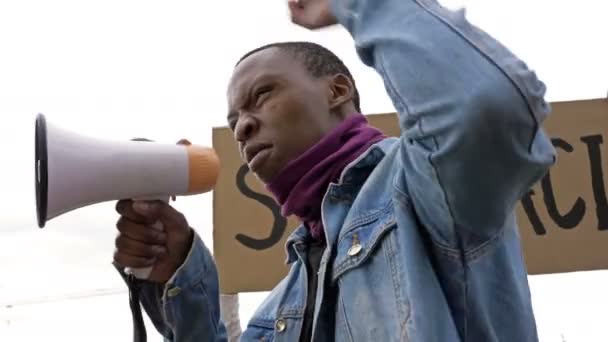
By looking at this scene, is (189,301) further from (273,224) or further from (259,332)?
(273,224)

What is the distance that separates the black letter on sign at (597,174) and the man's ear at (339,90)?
71.0 inches

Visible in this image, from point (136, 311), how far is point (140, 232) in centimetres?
17

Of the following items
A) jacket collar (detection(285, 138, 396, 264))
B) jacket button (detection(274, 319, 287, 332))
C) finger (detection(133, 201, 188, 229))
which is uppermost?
jacket collar (detection(285, 138, 396, 264))

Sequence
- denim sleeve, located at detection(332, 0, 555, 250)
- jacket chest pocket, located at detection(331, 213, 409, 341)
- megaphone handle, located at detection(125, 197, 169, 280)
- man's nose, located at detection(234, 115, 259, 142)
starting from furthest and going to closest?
megaphone handle, located at detection(125, 197, 169, 280) < man's nose, located at detection(234, 115, 259, 142) < jacket chest pocket, located at detection(331, 213, 409, 341) < denim sleeve, located at detection(332, 0, 555, 250)

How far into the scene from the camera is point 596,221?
9.58 feet

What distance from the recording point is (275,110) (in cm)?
135

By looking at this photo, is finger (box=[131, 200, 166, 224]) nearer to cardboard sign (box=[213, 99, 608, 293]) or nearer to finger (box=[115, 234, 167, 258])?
finger (box=[115, 234, 167, 258])

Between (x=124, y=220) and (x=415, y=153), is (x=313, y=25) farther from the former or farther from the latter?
(x=124, y=220)

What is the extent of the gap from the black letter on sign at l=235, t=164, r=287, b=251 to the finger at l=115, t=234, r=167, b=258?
4.56 ft

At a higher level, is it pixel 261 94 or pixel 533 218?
→ pixel 261 94

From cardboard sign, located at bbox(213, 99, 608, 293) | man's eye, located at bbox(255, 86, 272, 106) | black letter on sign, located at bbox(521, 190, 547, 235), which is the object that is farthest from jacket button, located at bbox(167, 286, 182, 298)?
black letter on sign, located at bbox(521, 190, 547, 235)

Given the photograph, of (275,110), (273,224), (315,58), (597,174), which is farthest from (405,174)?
(597,174)

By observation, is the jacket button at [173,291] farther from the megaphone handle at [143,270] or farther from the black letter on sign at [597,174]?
the black letter on sign at [597,174]

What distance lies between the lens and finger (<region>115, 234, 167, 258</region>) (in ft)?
5.03
